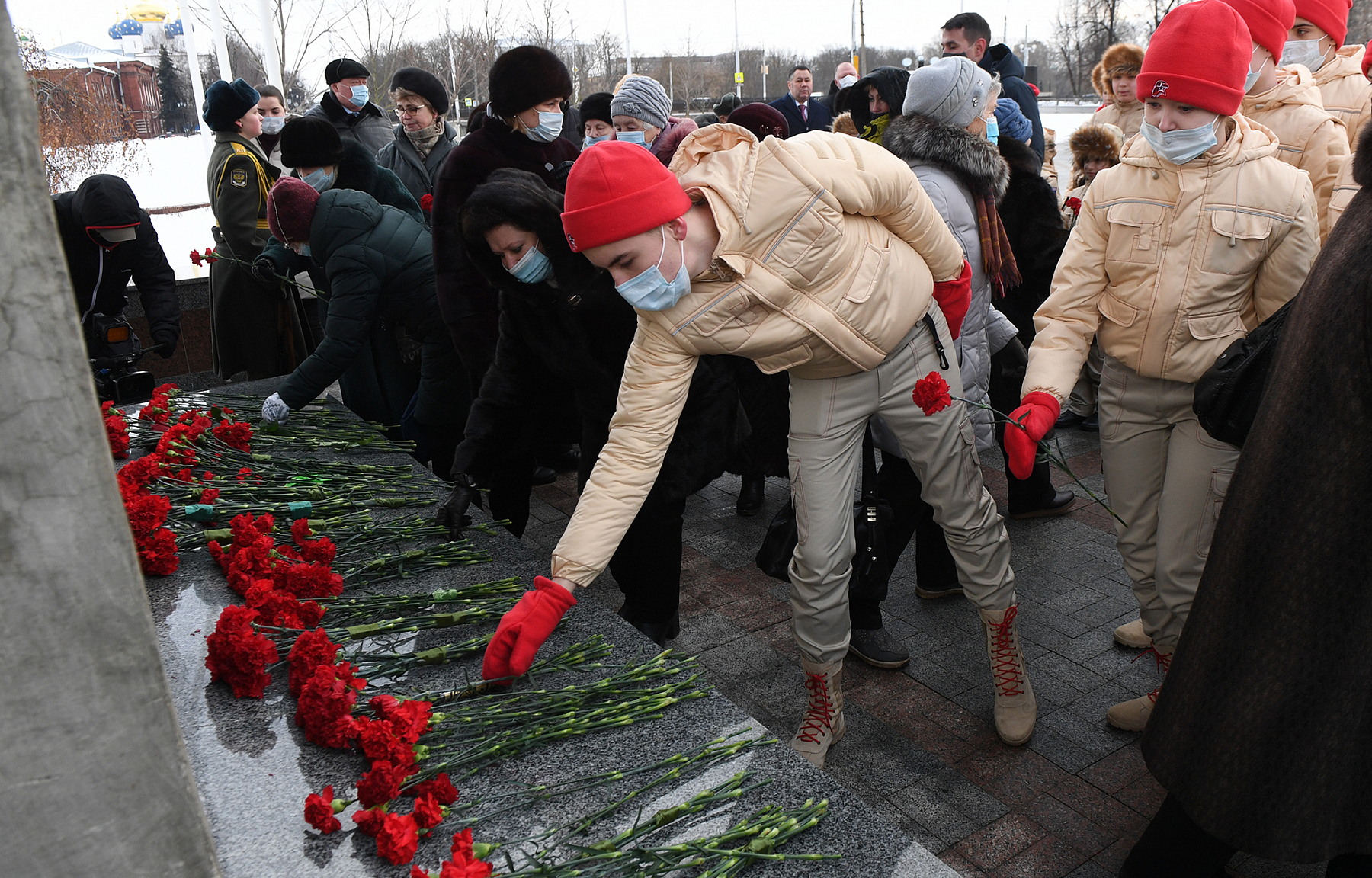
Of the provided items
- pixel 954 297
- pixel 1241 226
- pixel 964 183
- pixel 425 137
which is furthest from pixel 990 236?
pixel 425 137

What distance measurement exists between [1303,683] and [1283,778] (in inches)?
7.7

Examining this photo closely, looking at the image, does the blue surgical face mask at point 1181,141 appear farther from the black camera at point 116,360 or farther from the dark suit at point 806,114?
the dark suit at point 806,114

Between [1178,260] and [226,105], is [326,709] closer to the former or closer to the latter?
[1178,260]

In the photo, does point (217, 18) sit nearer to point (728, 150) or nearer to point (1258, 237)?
point (728, 150)

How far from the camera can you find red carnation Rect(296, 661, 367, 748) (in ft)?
5.97

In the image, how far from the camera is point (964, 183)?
3441 millimetres

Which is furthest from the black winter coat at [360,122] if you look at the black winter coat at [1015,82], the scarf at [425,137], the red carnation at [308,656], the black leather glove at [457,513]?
the red carnation at [308,656]

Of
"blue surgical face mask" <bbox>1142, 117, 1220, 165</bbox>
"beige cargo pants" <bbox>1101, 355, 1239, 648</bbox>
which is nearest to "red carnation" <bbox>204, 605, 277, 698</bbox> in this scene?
"beige cargo pants" <bbox>1101, 355, 1239, 648</bbox>

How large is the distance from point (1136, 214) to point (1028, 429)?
67 centimetres

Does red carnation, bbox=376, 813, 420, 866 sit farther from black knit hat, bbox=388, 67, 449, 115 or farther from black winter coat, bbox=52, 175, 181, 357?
A: black knit hat, bbox=388, 67, 449, 115

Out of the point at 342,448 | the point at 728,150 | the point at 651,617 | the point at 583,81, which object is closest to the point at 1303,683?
the point at 728,150

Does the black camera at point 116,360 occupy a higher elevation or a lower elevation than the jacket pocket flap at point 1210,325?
lower

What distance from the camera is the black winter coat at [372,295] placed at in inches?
150

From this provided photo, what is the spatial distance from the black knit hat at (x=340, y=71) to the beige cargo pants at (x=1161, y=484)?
594 cm
